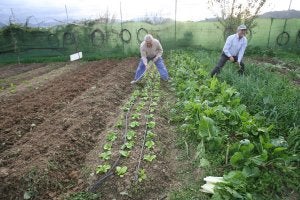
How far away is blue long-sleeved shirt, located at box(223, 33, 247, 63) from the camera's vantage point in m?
6.57

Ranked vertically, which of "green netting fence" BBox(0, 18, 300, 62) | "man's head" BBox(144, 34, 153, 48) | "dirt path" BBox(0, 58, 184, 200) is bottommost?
"dirt path" BBox(0, 58, 184, 200)

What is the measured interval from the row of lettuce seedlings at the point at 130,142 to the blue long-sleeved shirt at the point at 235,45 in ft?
7.52

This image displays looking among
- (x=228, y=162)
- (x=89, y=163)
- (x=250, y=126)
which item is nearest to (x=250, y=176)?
(x=228, y=162)

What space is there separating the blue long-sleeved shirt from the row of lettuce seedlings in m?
2.29

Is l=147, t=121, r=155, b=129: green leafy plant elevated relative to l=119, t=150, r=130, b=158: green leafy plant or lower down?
elevated

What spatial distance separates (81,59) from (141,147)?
10036 millimetres

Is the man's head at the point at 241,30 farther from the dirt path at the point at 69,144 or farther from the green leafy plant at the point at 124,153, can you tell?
the green leafy plant at the point at 124,153

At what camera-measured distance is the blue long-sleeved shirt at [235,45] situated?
6.57 meters

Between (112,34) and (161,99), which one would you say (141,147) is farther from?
(112,34)

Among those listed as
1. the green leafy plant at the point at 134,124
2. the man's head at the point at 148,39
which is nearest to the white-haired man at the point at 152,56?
the man's head at the point at 148,39

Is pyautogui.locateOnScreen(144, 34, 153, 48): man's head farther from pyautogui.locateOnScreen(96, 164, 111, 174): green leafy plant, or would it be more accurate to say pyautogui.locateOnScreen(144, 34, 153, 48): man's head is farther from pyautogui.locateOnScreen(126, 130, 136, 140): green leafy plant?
pyautogui.locateOnScreen(96, 164, 111, 174): green leafy plant

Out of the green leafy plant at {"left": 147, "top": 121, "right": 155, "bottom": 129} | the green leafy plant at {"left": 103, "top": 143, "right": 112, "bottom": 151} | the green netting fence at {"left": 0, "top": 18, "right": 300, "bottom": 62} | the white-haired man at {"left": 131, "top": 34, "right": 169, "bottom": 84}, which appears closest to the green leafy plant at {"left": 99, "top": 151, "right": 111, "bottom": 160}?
the green leafy plant at {"left": 103, "top": 143, "right": 112, "bottom": 151}

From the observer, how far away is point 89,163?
11.8ft

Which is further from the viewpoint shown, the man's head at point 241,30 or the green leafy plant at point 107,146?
the man's head at point 241,30
